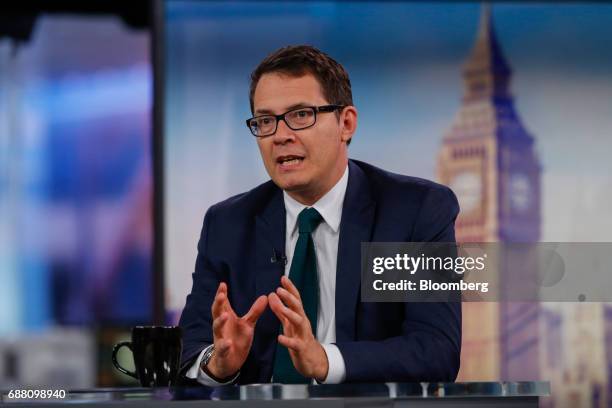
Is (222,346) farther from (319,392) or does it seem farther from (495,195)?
(495,195)

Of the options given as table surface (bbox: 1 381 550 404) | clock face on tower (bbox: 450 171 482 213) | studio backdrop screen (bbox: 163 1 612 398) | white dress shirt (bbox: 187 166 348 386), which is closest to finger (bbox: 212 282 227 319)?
white dress shirt (bbox: 187 166 348 386)

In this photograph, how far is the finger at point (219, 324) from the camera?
4.23 ft

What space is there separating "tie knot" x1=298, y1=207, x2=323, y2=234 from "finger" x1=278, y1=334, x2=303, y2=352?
25 centimetres

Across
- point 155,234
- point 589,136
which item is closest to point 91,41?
point 155,234

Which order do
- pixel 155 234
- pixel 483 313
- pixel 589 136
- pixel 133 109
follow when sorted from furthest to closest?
pixel 133 109, pixel 155 234, pixel 589 136, pixel 483 313

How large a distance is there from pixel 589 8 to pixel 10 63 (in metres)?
2.54

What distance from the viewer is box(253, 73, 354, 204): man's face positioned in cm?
145

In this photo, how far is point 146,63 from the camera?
13.2 ft

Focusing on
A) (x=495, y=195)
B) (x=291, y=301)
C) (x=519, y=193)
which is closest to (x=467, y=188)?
(x=495, y=195)

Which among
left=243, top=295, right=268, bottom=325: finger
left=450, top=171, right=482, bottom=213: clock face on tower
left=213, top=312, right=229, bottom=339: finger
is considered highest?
left=450, top=171, right=482, bottom=213: clock face on tower

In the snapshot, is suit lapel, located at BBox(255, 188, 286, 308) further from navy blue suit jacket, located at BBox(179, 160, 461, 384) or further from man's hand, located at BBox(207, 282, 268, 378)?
man's hand, located at BBox(207, 282, 268, 378)

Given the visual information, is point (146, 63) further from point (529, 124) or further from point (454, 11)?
point (529, 124)

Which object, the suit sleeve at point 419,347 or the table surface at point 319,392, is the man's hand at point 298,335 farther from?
the table surface at point 319,392

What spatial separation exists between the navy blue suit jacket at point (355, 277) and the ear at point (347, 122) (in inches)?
2.1
